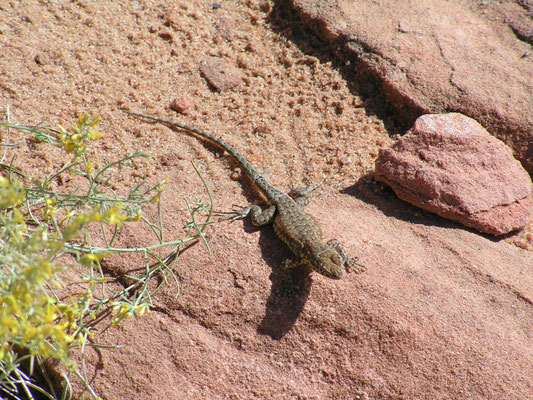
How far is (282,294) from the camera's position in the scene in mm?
4215

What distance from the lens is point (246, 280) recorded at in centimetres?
428

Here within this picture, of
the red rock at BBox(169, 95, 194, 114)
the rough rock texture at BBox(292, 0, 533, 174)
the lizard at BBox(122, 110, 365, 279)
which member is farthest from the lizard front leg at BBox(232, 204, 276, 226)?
the rough rock texture at BBox(292, 0, 533, 174)

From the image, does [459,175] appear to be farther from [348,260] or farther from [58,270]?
[58,270]

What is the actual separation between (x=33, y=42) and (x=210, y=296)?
402 centimetres

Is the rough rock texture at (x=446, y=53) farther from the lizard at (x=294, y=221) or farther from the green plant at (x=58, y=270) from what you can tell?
the green plant at (x=58, y=270)

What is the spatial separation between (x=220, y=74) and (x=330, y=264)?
323 cm

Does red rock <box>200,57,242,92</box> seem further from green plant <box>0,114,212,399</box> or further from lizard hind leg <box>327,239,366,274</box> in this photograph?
lizard hind leg <box>327,239,366,274</box>

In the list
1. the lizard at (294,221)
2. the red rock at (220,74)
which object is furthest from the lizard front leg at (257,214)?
the red rock at (220,74)

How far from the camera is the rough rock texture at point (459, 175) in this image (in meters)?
4.70

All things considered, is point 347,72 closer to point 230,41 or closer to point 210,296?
point 230,41

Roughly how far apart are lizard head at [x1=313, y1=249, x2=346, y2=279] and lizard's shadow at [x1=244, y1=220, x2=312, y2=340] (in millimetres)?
255

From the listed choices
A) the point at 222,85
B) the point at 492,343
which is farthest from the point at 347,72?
the point at 492,343

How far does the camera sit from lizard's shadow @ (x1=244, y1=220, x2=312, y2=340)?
4.09 metres

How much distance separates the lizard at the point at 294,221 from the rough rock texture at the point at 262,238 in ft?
0.43
